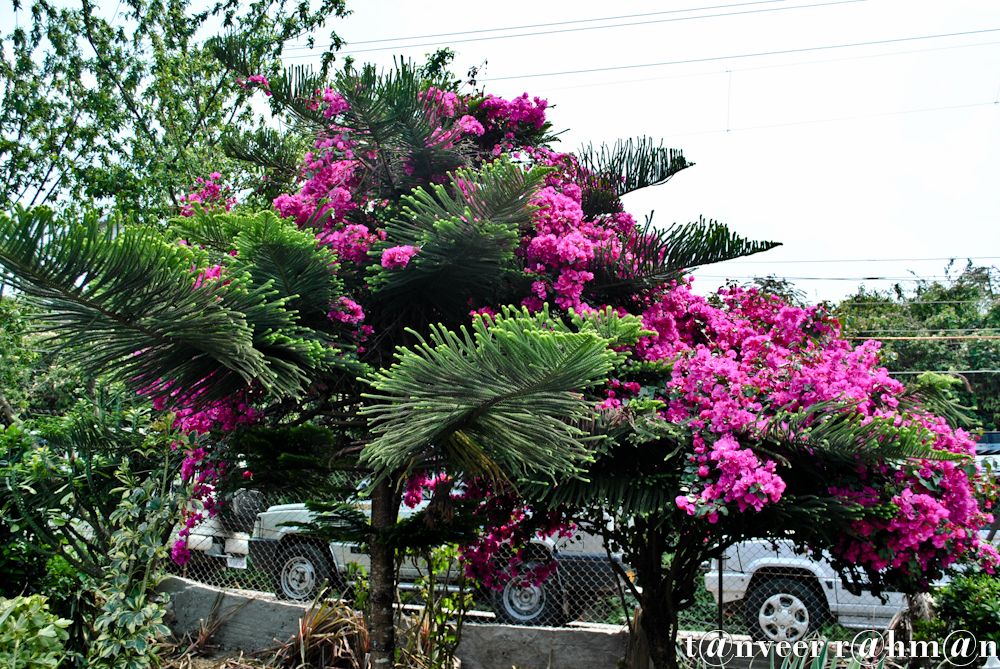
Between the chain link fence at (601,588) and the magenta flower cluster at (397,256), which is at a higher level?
the magenta flower cluster at (397,256)

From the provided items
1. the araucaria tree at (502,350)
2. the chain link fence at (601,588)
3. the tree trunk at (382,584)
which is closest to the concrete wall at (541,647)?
the chain link fence at (601,588)

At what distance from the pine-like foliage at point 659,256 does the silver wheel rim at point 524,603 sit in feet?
8.47

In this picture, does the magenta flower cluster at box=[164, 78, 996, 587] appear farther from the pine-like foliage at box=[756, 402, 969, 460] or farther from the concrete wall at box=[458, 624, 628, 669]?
the concrete wall at box=[458, 624, 628, 669]

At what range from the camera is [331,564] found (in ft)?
18.1

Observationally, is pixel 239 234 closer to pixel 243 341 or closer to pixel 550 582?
pixel 243 341

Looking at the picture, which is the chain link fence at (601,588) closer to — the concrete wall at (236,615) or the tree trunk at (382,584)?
the concrete wall at (236,615)

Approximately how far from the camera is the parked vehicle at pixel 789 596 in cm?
464

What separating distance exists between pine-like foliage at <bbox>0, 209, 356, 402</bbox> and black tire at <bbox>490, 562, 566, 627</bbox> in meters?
2.85

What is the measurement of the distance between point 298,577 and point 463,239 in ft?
13.1

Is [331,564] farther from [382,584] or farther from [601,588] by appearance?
[382,584]

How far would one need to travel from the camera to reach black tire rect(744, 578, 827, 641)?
4.61m

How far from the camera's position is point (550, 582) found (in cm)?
482

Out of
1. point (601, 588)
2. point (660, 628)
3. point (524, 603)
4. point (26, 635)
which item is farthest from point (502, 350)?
point (524, 603)

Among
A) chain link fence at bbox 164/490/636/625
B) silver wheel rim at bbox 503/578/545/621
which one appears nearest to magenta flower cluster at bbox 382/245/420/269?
chain link fence at bbox 164/490/636/625
